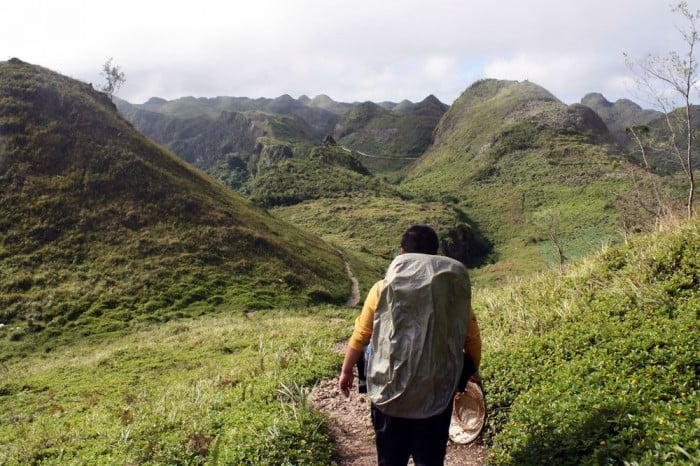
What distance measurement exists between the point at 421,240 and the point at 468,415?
9.26ft

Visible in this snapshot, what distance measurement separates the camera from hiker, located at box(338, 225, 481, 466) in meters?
3.87

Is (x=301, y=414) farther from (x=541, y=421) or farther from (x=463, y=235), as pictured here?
(x=463, y=235)

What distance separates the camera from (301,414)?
→ 6.36 m

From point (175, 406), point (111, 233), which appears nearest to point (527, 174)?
point (111, 233)

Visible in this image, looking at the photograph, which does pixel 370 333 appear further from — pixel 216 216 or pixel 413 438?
pixel 216 216

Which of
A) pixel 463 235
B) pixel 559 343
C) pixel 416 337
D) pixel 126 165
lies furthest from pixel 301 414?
pixel 463 235

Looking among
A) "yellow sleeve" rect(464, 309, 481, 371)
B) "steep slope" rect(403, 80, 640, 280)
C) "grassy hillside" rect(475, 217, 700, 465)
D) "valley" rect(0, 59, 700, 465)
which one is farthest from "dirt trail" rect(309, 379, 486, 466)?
"steep slope" rect(403, 80, 640, 280)

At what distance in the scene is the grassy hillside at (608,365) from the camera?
4.39 m

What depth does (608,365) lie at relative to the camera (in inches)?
219

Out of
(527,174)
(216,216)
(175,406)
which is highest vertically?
(527,174)

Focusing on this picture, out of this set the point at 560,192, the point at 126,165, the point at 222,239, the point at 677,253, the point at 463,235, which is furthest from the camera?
the point at 560,192

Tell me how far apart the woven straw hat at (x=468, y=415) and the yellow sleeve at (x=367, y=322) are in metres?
1.73

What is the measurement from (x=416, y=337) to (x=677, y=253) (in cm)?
585

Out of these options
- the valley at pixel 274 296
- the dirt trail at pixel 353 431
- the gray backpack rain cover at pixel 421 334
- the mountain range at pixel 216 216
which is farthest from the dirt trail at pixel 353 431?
the mountain range at pixel 216 216
